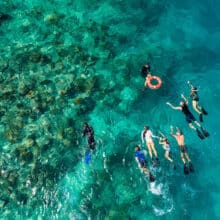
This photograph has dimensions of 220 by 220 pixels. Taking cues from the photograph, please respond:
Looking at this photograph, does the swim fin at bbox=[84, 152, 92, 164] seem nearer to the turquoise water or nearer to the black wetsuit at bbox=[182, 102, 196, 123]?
the turquoise water

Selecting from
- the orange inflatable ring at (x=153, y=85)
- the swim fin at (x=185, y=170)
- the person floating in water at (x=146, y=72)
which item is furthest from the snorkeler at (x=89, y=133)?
the orange inflatable ring at (x=153, y=85)

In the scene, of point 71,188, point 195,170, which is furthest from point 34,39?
point 195,170

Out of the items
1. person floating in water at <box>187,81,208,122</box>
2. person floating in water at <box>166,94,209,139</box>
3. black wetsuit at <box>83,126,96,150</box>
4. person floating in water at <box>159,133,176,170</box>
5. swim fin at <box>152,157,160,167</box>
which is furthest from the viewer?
person floating in water at <box>187,81,208,122</box>

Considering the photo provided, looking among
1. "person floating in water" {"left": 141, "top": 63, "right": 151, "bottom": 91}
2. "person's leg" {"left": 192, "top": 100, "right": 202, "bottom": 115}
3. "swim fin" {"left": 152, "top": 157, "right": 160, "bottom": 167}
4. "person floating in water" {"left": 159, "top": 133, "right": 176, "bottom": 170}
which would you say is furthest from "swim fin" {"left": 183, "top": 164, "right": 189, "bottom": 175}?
"person floating in water" {"left": 141, "top": 63, "right": 151, "bottom": 91}

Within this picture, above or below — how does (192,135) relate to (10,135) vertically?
below

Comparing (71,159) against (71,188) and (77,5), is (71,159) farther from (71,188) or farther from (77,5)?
(77,5)

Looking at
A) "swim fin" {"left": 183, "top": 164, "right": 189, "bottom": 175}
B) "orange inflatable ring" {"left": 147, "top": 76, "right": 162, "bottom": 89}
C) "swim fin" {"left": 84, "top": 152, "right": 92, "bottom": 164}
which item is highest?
"orange inflatable ring" {"left": 147, "top": 76, "right": 162, "bottom": 89}
